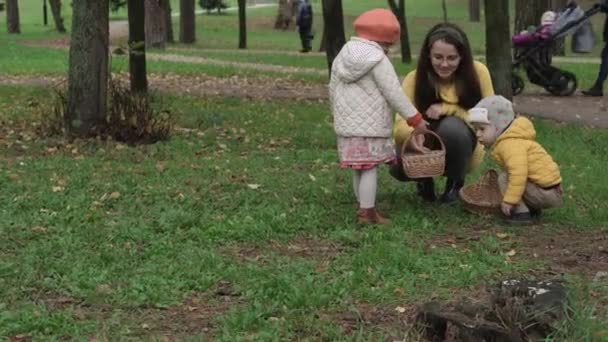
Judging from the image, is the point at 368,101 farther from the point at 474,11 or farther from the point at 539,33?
the point at 474,11

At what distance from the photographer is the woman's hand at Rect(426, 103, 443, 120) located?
6.06 m

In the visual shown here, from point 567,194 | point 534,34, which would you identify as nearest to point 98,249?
point 567,194

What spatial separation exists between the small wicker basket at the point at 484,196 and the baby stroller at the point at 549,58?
762cm

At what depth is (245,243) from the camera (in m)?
5.23

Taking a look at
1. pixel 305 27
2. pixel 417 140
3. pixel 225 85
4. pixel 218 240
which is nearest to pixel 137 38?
pixel 225 85

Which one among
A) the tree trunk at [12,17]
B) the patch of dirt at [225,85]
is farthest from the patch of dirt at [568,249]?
the tree trunk at [12,17]

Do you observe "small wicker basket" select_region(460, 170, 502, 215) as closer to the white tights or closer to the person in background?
the white tights

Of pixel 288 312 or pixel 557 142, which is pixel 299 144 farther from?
pixel 288 312

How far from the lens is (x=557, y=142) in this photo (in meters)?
9.09

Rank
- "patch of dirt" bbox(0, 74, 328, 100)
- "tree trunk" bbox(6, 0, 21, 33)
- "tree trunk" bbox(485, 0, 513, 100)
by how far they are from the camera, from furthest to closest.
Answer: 1. "tree trunk" bbox(6, 0, 21, 33)
2. "patch of dirt" bbox(0, 74, 328, 100)
3. "tree trunk" bbox(485, 0, 513, 100)

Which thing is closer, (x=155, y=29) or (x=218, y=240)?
(x=218, y=240)

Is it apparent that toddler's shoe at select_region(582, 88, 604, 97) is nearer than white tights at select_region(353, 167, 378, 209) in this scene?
No

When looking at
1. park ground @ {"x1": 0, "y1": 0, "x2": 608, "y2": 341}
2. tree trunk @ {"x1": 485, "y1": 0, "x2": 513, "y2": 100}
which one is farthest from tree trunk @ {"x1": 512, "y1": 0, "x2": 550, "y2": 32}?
park ground @ {"x1": 0, "y1": 0, "x2": 608, "y2": 341}

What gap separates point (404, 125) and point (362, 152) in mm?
591
